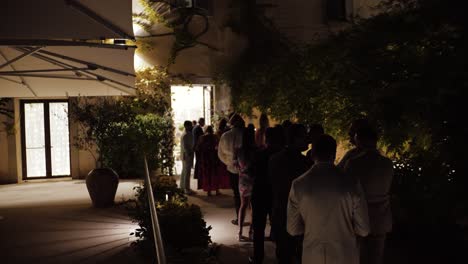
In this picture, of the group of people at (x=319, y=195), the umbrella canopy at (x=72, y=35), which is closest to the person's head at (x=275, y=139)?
the group of people at (x=319, y=195)

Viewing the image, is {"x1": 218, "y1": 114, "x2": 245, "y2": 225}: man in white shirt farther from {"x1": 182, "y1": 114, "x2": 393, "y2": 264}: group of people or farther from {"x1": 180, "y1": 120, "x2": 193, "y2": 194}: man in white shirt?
{"x1": 180, "y1": 120, "x2": 193, "y2": 194}: man in white shirt

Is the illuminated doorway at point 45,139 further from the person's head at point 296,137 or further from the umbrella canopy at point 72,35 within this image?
the person's head at point 296,137

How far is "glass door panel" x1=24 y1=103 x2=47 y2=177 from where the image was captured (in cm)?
1692

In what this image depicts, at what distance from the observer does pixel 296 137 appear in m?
5.39

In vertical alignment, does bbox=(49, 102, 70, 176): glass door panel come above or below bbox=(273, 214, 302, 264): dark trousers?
above

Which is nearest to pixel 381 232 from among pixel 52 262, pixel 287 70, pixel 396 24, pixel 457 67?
pixel 457 67

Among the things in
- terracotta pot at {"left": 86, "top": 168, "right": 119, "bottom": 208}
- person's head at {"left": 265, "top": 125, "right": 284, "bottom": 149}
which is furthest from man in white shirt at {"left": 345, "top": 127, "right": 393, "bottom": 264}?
terracotta pot at {"left": 86, "top": 168, "right": 119, "bottom": 208}

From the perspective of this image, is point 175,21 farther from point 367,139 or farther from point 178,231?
point 367,139

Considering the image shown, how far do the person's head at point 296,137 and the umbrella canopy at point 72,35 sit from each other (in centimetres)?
216

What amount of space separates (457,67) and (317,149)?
2.54 metres

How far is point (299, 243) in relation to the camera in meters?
6.01

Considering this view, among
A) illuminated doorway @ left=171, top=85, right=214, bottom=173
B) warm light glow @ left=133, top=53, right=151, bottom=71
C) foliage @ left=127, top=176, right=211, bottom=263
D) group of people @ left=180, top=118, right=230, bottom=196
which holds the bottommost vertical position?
foliage @ left=127, top=176, right=211, bottom=263

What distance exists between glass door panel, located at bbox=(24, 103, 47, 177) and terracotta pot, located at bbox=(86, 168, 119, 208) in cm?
666

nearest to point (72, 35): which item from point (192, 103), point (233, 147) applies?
point (233, 147)
